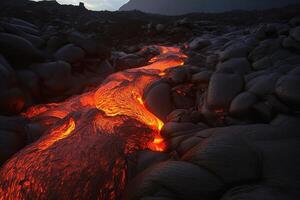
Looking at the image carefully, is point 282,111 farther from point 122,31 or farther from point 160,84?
point 122,31

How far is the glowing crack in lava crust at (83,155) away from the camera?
2359 mm

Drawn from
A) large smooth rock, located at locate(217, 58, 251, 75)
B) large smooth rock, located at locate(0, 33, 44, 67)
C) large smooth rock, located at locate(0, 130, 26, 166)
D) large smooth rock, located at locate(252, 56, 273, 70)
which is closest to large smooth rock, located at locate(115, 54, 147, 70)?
large smooth rock, located at locate(0, 33, 44, 67)

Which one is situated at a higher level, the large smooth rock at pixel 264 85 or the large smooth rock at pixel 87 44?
the large smooth rock at pixel 87 44

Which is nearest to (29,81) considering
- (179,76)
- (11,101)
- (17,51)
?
(17,51)

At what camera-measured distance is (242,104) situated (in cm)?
324

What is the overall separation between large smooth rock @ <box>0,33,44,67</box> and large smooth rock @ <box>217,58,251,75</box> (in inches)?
163

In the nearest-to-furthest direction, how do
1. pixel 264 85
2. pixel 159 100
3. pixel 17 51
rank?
pixel 264 85 < pixel 159 100 < pixel 17 51

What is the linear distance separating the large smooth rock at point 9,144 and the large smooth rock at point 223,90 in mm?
2700

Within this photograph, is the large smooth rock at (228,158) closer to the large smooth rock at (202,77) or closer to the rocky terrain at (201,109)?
the rocky terrain at (201,109)

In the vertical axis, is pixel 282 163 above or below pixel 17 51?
below

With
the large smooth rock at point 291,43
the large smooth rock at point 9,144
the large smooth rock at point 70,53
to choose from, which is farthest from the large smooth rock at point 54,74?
the large smooth rock at point 291,43

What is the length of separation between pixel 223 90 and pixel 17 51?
4382mm

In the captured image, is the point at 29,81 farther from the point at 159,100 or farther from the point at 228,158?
the point at 228,158

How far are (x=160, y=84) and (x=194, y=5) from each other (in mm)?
86143
